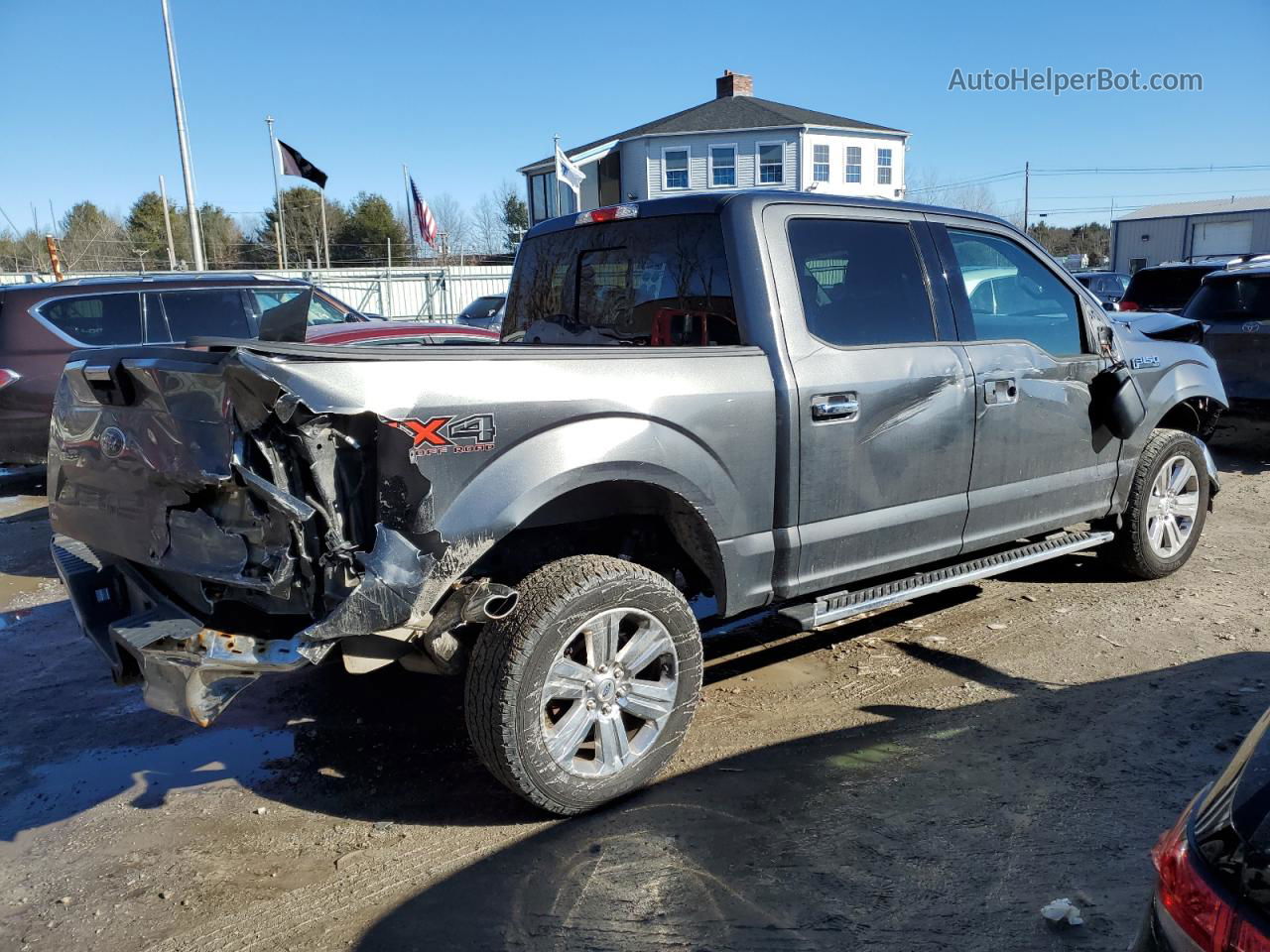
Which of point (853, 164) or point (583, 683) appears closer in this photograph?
point (583, 683)

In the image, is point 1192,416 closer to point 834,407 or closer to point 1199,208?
point 834,407

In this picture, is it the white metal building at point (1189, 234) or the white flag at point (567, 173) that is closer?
the white flag at point (567, 173)

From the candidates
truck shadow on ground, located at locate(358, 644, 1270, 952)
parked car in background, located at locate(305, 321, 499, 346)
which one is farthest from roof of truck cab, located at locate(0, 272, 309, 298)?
truck shadow on ground, located at locate(358, 644, 1270, 952)

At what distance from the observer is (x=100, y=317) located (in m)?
8.54

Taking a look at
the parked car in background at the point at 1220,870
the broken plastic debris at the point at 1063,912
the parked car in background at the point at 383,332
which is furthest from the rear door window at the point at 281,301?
the parked car in background at the point at 1220,870

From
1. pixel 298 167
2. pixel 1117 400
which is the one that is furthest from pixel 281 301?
pixel 298 167

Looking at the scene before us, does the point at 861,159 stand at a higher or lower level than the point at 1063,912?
higher

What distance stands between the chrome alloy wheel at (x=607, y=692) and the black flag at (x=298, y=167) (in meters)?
24.8

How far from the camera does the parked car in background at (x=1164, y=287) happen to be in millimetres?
12305

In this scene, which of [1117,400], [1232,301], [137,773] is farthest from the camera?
[1232,301]

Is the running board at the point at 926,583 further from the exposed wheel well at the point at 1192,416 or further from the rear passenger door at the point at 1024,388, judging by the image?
the exposed wheel well at the point at 1192,416

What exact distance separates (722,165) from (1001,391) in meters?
30.8

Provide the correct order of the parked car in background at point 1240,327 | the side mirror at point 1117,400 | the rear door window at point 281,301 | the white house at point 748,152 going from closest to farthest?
the side mirror at point 1117,400
the parked car in background at point 1240,327
the rear door window at point 281,301
the white house at point 748,152

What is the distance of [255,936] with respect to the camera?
9.04 ft
